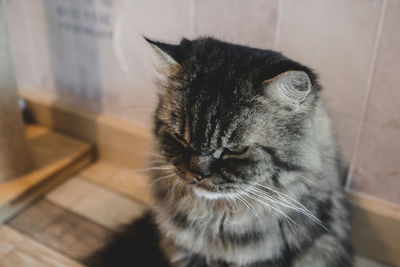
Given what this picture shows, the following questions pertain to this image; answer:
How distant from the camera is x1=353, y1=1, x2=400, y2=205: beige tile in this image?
100 cm

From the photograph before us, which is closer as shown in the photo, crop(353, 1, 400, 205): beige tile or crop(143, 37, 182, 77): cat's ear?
crop(143, 37, 182, 77): cat's ear

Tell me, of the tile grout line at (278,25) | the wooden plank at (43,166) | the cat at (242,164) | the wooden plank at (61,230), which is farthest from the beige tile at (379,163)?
the wooden plank at (43,166)

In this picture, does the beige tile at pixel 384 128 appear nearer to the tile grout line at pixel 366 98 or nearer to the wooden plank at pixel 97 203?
the tile grout line at pixel 366 98

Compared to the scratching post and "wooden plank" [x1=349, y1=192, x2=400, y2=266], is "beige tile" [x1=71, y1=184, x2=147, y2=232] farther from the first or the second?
"wooden plank" [x1=349, y1=192, x2=400, y2=266]

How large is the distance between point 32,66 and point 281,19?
126 centimetres

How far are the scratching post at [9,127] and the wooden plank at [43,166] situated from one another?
0.17ft

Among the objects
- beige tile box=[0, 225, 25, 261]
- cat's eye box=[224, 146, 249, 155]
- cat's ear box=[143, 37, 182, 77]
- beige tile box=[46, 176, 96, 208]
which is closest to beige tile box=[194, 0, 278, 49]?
cat's ear box=[143, 37, 182, 77]

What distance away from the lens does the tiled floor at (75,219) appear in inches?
47.0

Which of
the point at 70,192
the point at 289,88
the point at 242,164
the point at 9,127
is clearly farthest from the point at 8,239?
the point at 289,88

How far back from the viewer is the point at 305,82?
2.43 feet

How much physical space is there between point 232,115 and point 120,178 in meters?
0.95

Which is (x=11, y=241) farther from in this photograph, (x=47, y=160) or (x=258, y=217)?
(x=258, y=217)

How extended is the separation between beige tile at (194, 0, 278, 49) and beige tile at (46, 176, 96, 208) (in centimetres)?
81

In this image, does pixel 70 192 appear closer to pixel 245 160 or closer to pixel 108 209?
pixel 108 209
